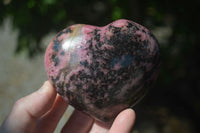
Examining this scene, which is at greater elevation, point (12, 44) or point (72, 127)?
point (12, 44)

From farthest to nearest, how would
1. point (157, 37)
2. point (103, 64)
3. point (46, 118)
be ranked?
1. point (157, 37)
2. point (46, 118)
3. point (103, 64)

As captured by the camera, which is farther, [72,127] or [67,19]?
[67,19]

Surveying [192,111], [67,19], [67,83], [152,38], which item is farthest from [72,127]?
[192,111]

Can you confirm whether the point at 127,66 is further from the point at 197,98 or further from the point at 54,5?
the point at 197,98

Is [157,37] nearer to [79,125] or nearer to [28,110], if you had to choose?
[79,125]

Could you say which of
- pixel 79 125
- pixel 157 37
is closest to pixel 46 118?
pixel 79 125

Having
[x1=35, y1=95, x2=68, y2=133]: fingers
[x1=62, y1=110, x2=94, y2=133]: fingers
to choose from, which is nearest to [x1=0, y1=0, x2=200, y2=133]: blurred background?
[x1=35, y1=95, x2=68, y2=133]: fingers
